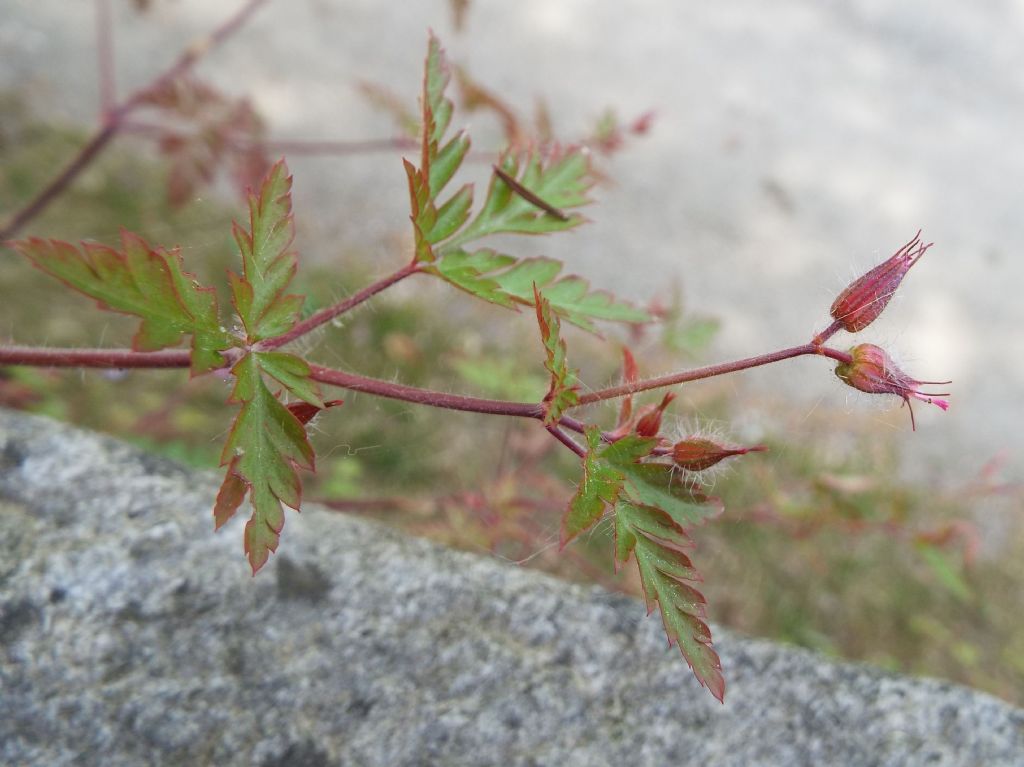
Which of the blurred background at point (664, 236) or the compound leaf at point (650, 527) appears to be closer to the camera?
the compound leaf at point (650, 527)

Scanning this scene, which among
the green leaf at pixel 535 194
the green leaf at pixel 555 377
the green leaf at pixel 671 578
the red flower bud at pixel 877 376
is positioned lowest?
the green leaf at pixel 671 578

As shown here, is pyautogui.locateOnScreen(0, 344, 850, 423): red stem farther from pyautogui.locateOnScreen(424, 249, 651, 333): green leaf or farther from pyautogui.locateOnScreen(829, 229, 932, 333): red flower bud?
pyautogui.locateOnScreen(424, 249, 651, 333): green leaf

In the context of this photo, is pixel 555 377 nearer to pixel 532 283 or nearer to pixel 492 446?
pixel 532 283

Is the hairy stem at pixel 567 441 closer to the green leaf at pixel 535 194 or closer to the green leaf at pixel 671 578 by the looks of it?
the green leaf at pixel 671 578

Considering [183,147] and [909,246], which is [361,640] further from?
[183,147]

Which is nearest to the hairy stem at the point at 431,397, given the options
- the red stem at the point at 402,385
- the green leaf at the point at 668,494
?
the red stem at the point at 402,385

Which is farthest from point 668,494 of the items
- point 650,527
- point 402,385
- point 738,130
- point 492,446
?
point 738,130
